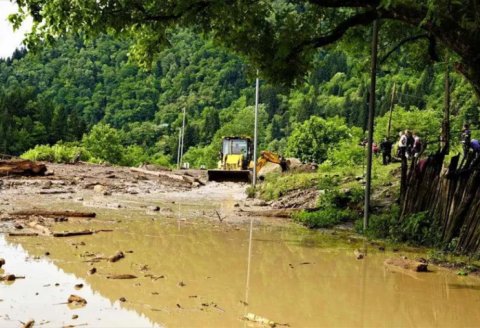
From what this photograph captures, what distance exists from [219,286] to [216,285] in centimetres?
6

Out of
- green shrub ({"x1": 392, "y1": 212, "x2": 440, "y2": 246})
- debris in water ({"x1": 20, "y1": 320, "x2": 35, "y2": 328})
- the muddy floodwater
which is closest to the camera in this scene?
debris in water ({"x1": 20, "y1": 320, "x2": 35, "y2": 328})

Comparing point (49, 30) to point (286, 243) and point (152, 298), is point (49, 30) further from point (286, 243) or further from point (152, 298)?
point (152, 298)

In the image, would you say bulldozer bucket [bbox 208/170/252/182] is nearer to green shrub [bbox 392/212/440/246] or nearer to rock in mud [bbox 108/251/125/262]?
green shrub [bbox 392/212/440/246]

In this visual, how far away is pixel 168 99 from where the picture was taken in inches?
6737

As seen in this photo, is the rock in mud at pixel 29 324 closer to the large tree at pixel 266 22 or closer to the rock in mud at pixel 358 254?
the rock in mud at pixel 358 254

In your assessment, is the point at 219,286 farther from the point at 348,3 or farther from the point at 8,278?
the point at 348,3

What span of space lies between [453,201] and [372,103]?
3477 mm

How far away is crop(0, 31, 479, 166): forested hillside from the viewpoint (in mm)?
89438

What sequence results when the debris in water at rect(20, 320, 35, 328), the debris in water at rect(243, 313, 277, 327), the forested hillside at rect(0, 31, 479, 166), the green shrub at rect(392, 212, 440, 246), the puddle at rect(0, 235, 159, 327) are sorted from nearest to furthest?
the debris in water at rect(20, 320, 35, 328) → the puddle at rect(0, 235, 159, 327) → the debris in water at rect(243, 313, 277, 327) → the green shrub at rect(392, 212, 440, 246) → the forested hillside at rect(0, 31, 479, 166)

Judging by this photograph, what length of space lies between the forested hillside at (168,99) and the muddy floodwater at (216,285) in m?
74.4

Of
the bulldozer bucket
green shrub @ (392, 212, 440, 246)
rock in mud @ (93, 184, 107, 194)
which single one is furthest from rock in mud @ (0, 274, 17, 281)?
the bulldozer bucket

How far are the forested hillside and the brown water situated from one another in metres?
74.6

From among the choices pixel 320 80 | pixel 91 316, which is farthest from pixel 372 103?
pixel 320 80

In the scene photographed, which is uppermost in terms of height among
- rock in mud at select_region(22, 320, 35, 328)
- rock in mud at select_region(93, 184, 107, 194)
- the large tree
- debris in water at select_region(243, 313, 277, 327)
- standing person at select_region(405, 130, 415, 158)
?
the large tree
